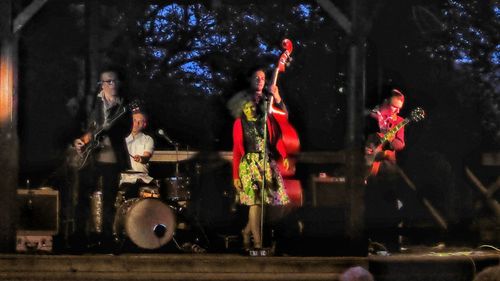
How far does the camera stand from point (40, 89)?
10016 mm

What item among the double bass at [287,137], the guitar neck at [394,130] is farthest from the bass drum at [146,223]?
the guitar neck at [394,130]

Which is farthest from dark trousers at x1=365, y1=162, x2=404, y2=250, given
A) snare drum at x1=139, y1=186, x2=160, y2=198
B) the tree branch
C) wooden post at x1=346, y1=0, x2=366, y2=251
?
the tree branch

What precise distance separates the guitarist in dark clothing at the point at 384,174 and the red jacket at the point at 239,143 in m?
0.90

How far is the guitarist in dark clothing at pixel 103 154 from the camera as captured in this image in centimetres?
1000

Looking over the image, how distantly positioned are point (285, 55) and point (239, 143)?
101 centimetres

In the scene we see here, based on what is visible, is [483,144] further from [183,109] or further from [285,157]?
[183,109]

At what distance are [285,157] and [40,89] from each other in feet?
8.58

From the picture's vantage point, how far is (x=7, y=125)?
9477mm

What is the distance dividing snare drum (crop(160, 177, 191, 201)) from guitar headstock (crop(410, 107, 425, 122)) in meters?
2.44

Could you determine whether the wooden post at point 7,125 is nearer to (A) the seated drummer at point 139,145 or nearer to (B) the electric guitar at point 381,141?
(A) the seated drummer at point 139,145

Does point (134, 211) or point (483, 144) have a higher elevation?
point (483, 144)

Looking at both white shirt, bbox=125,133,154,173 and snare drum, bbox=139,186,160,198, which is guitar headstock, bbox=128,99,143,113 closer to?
white shirt, bbox=125,133,154,173

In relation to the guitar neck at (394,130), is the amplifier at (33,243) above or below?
below

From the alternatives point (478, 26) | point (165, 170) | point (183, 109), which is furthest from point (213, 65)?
point (478, 26)
